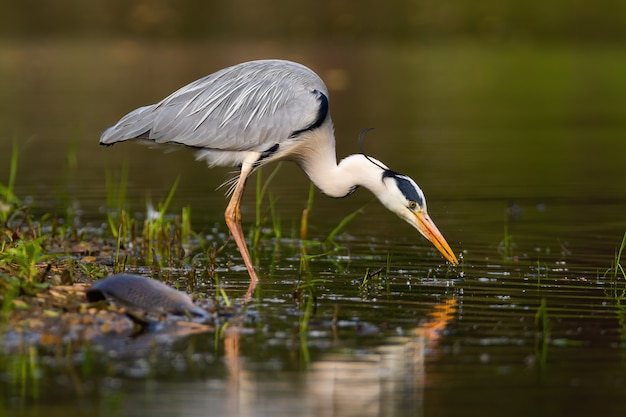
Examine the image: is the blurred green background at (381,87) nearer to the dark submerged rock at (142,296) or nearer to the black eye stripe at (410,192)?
the black eye stripe at (410,192)

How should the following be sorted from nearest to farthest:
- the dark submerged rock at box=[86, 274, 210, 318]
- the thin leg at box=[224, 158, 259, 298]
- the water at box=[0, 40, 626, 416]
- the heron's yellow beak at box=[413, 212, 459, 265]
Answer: the water at box=[0, 40, 626, 416]
the dark submerged rock at box=[86, 274, 210, 318]
the heron's yellow beak at box=[413, 212, 459, 265]
the thin leg at box=[224, 158, 259, 298]

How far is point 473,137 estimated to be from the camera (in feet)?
64.1

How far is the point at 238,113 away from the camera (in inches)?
387

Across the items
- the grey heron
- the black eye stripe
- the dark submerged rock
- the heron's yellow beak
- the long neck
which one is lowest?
the dark submerged rock

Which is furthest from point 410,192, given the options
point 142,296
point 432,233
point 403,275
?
point 142,296

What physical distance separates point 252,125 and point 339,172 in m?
0.76

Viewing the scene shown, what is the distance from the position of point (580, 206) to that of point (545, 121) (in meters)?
9.04

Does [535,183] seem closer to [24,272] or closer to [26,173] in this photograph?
[26,173]

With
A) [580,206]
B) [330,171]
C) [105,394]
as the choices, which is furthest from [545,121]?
[105,394]

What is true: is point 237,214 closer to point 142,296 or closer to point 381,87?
point 142,296

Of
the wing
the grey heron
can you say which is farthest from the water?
the wing

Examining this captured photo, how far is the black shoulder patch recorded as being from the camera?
968cm

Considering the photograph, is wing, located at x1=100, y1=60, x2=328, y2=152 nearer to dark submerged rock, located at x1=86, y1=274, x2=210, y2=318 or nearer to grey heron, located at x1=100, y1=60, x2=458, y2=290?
grey heron, located at x1=100, y1=60, x2=458, y2=290

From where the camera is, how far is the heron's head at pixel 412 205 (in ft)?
30.1
